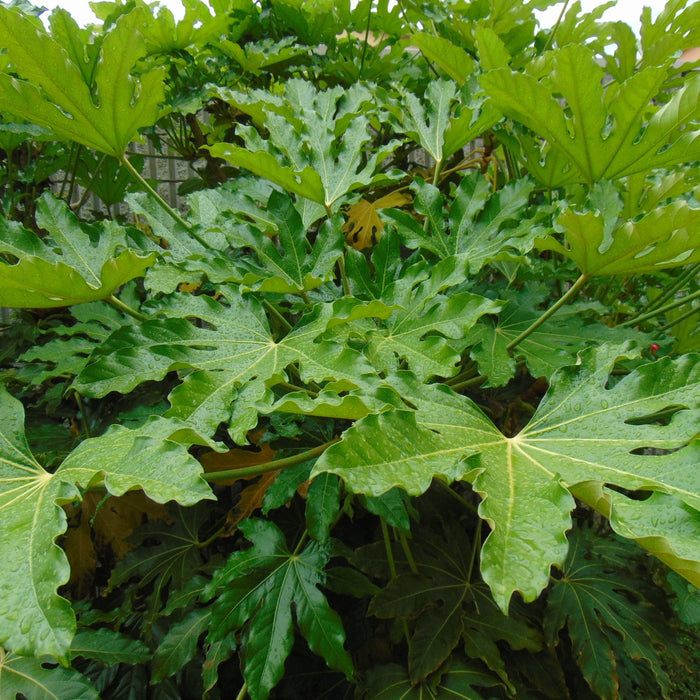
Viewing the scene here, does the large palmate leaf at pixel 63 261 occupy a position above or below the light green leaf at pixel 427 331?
above

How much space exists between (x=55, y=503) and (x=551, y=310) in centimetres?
70

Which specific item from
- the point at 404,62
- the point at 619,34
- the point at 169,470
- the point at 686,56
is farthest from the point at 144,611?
the point at 686,56

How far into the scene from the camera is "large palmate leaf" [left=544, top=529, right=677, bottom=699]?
40.3 inches

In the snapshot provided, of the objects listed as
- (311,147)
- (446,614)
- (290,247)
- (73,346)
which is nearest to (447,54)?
(311,147)

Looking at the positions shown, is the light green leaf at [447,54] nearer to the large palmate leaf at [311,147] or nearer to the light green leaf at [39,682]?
the large palmate leaf at [311,147]

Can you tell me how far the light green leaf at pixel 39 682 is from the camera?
0.84m

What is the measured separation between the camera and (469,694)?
911 mm

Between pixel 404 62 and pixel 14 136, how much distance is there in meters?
1.04

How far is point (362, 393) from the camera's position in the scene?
24.6 inches

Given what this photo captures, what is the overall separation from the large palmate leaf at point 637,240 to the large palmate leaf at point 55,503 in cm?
54

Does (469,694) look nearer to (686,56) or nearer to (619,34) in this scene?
(619,34)

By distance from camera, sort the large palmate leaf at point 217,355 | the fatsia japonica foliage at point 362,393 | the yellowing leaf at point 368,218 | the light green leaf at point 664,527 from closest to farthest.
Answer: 1. the light green leaf at point 664,527
2. the fatsia japonica foliage at point 362,393
3. the large palmate leaf at point 217,355
4. the yellowing leaf at point 368,218

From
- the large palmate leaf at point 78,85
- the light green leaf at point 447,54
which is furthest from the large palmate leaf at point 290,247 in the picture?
the light green leaf at point 447,54

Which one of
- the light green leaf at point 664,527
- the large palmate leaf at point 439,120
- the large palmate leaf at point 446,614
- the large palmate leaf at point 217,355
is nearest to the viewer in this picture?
the light green leaf at point 664,527
